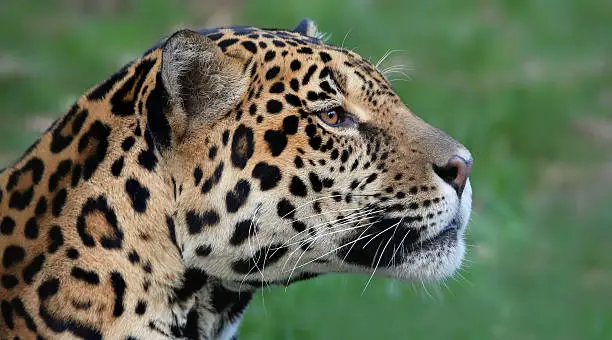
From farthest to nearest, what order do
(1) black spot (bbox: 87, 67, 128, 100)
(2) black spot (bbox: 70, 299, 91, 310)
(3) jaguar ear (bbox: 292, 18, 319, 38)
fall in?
1. (3) jaguar ear (bbox: 292, 18, 319, 38)
2. (1) black spot (bbox: 87, 67, 128, 100)
3. (2) black spot (bbox: 70, 299, 91, 310)

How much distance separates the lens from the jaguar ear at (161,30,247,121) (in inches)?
209

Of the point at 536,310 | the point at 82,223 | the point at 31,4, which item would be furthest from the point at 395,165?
the point at 31,4

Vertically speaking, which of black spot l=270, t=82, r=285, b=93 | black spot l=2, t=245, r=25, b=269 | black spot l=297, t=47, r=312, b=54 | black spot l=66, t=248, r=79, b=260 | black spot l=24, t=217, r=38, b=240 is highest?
black spot l=297, t=47, r=312, b=54

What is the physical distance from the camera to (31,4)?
19.5 metres

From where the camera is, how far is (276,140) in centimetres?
546

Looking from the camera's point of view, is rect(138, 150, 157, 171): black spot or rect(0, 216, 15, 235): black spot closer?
rect(138, 150, 157, 171): black spot

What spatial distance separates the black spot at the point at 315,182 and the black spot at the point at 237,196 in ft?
1.03

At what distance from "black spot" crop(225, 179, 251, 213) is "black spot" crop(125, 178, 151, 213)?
1.25 feet

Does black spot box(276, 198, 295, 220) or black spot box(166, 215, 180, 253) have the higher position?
black spot box(166, 215, 180, 253)

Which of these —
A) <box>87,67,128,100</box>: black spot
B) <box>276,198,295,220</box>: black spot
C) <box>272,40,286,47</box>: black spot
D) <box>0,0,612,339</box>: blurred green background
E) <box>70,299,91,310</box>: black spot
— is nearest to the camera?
<box>70,299,91,310</box>: black spot

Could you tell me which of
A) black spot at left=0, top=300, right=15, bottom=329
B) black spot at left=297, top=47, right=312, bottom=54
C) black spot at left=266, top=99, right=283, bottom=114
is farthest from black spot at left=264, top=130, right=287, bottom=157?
black spot at left=0, top=300, right=15, bottom=329

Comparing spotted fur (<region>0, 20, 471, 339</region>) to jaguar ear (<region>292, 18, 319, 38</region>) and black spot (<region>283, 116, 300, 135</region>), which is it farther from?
jaguar ear (<region>292, 18, 319, 38</region>)

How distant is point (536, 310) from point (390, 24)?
8399mm

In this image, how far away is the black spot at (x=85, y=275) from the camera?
5.27 m
